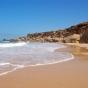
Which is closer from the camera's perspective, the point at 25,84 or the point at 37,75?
the point at 25,84

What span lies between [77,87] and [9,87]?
1568 millimetres

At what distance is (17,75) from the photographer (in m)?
7.36

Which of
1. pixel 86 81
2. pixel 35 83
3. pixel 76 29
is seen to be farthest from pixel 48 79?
pixel 76 29

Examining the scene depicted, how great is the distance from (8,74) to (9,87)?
167cm

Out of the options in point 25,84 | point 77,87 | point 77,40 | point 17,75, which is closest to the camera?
point 77,87

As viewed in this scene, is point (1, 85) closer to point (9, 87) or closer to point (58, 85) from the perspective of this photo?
point (9, 87)

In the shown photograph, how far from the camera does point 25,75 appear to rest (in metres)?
7.39

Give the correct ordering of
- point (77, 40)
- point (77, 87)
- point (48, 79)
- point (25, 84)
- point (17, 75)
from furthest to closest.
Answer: point (77, 40), point (17, 75), point (48, 79), point (25, 84), point (77, 87)

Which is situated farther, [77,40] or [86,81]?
[77,40]

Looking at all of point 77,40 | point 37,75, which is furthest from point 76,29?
point 37,75

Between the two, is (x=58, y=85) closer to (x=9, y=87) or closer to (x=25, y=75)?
(x=9, y=87)

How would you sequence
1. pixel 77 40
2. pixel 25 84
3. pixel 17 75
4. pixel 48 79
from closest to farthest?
pixel 25 84
pixel 48 79
pixel 17 75
pixel 77 40

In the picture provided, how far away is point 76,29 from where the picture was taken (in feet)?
269

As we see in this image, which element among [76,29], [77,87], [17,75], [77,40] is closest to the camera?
[77,87]
